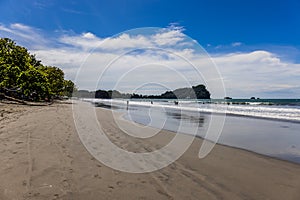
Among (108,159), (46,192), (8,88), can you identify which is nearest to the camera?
(46,192)

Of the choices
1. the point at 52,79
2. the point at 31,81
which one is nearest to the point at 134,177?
the point at 31,81

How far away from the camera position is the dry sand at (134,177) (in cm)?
417

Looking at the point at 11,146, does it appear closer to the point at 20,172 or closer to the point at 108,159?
the point at 20,172

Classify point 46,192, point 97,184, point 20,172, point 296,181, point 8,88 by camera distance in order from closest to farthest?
point 46,192 → point 97,184 → point 20,172 → point 296,181 → point 8,88

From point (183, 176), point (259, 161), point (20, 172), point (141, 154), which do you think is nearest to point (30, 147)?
point (20, 172)

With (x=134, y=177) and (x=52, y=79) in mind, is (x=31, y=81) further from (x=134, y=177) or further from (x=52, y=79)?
(x=134, y=177)

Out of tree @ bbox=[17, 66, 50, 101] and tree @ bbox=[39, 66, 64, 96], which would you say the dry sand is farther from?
tree @ bbox=[39, 66, 64, 96]

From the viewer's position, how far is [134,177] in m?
5.10

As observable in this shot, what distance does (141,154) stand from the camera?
A: 287 inches

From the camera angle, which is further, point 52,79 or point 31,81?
point 52,79

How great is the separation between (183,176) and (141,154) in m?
2.28

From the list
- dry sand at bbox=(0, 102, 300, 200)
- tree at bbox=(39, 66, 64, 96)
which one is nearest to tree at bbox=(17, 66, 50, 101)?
tree at bbox=(39, 66, 64, 96)

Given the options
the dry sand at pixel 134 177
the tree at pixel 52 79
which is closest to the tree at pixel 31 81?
the tree at pixel 52 79

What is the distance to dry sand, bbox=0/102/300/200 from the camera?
13.7 feet
